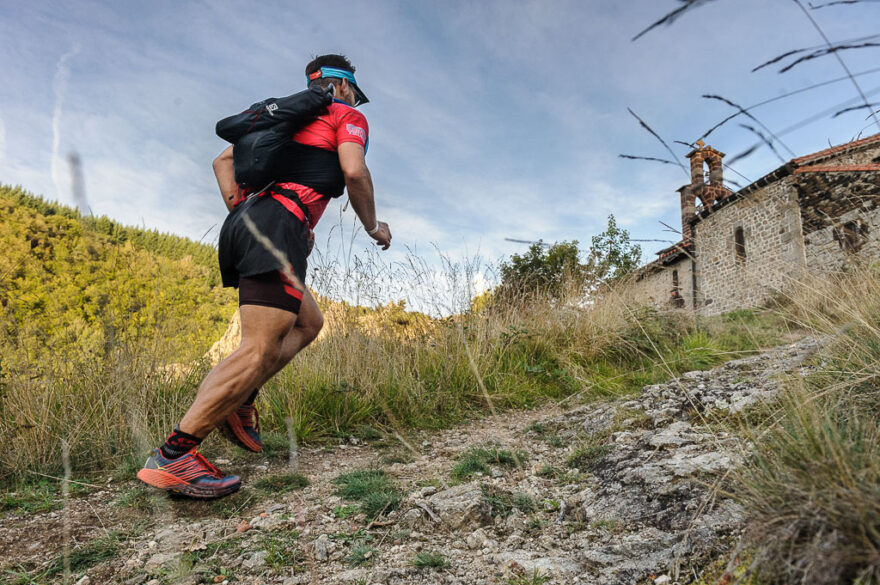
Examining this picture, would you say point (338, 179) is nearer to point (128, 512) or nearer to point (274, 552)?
point (274, 552)

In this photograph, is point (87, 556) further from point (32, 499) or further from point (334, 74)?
point (334, 74)

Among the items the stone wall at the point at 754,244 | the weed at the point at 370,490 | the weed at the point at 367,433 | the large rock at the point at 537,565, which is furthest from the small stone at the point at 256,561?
the stone wall at the point at 754,244

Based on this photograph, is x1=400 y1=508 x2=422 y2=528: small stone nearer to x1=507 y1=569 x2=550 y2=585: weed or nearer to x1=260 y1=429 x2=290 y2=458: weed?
x1=507 y1=569 x2=550 y2=585: weed

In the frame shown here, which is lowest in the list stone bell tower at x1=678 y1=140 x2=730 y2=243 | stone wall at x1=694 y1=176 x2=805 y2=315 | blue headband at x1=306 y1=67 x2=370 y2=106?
stone bell tower at x1=678 y1=140 x2=730 y2=243

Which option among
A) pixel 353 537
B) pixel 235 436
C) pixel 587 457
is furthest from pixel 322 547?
pixel 587 457

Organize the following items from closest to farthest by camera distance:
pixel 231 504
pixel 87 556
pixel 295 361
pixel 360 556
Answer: pixel 360 556, pixel 87 556, pixel 231 504, pixel 295 361

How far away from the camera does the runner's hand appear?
97.4 inches

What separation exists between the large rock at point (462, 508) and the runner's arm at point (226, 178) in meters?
1.74

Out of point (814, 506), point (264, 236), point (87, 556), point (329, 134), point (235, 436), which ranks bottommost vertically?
point (87, 556)

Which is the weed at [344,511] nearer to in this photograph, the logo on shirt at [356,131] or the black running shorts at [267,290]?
the black running shorts at [267,290]

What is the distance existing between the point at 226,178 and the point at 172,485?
1482 millimetres

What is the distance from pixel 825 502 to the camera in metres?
0.80

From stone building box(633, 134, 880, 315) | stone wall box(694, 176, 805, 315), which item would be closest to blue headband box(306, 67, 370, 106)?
stone building box(633, 134, 880, 315)

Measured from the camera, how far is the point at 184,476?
2078 mm
